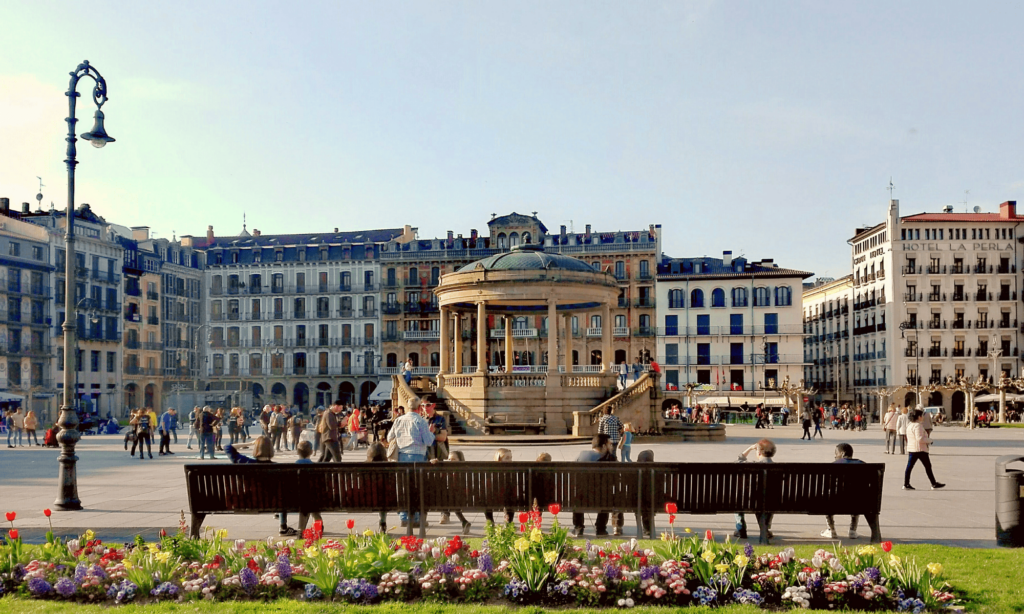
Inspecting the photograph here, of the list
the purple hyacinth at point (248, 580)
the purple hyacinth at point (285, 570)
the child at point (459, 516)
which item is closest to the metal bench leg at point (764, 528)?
the child at point (459, 516)

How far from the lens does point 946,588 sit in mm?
8203

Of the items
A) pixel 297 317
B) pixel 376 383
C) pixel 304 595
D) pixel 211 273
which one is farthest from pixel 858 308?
pixel 304 595

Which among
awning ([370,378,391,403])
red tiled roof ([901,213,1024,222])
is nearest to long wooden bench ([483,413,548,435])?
awning ([370,378,391,403])

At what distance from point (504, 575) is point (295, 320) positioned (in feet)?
280

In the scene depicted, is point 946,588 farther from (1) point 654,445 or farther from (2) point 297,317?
(2) point 297,317

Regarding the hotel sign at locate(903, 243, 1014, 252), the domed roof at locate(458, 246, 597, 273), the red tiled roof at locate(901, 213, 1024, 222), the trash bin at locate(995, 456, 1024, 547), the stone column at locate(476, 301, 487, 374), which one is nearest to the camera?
the trash bin at locate(995, 456, 1024, 547)

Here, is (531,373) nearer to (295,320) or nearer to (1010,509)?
(1010,509)

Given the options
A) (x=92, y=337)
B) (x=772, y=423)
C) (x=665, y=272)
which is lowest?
(x=772, y=423)

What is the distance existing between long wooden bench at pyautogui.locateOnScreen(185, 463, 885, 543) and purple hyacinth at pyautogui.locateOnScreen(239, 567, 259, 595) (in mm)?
2792

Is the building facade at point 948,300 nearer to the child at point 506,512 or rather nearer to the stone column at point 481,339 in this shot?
the stone column at point 481,339

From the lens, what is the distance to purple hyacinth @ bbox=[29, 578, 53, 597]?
8.51 metres

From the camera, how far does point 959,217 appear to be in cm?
8750

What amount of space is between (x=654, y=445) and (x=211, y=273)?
69.5 m

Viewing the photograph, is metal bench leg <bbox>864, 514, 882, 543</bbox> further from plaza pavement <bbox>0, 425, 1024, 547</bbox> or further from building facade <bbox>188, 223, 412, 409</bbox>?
building facade <bbox>188, 223, 412, 409</bbox>
